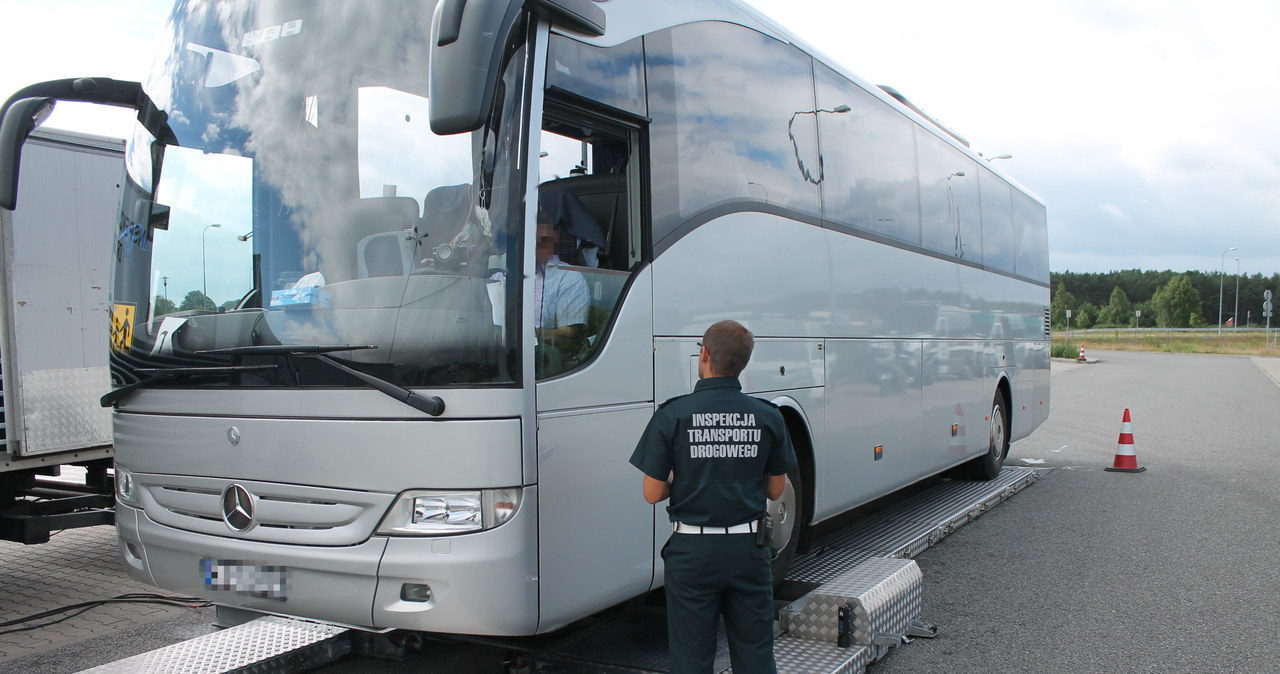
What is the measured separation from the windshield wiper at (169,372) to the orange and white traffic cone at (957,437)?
6.53 m

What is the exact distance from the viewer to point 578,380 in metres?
3.67

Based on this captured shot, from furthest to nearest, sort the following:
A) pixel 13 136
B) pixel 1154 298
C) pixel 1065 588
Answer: pixel 1154 298
pixel 1065 588
pixel 13 136

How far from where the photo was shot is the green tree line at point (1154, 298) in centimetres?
10712

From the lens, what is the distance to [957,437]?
8617 millimetres

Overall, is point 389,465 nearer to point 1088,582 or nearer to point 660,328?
point 660,328

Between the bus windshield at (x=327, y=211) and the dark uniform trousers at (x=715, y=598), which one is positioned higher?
the bus windshield at (x=327, y=211)

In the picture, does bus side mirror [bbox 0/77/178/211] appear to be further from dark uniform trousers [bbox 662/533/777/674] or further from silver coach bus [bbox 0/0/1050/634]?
dark uniform trousers [bbox 662/533/777/674]

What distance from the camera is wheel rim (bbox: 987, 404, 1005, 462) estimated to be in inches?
396

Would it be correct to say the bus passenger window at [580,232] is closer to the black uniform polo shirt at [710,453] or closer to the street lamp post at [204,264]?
the black uniform polo shirt at [710,453]

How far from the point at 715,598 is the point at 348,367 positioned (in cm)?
159

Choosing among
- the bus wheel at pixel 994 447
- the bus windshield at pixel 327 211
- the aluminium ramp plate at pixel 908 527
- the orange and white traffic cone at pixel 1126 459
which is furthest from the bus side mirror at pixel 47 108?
the orange and white traffic cone at pixel 1126 459

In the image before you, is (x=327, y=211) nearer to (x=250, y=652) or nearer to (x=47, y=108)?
(x=47, y=108)

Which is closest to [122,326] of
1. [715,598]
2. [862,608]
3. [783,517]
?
[715,598]

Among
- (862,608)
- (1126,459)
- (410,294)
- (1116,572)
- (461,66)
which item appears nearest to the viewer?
(461,66)
